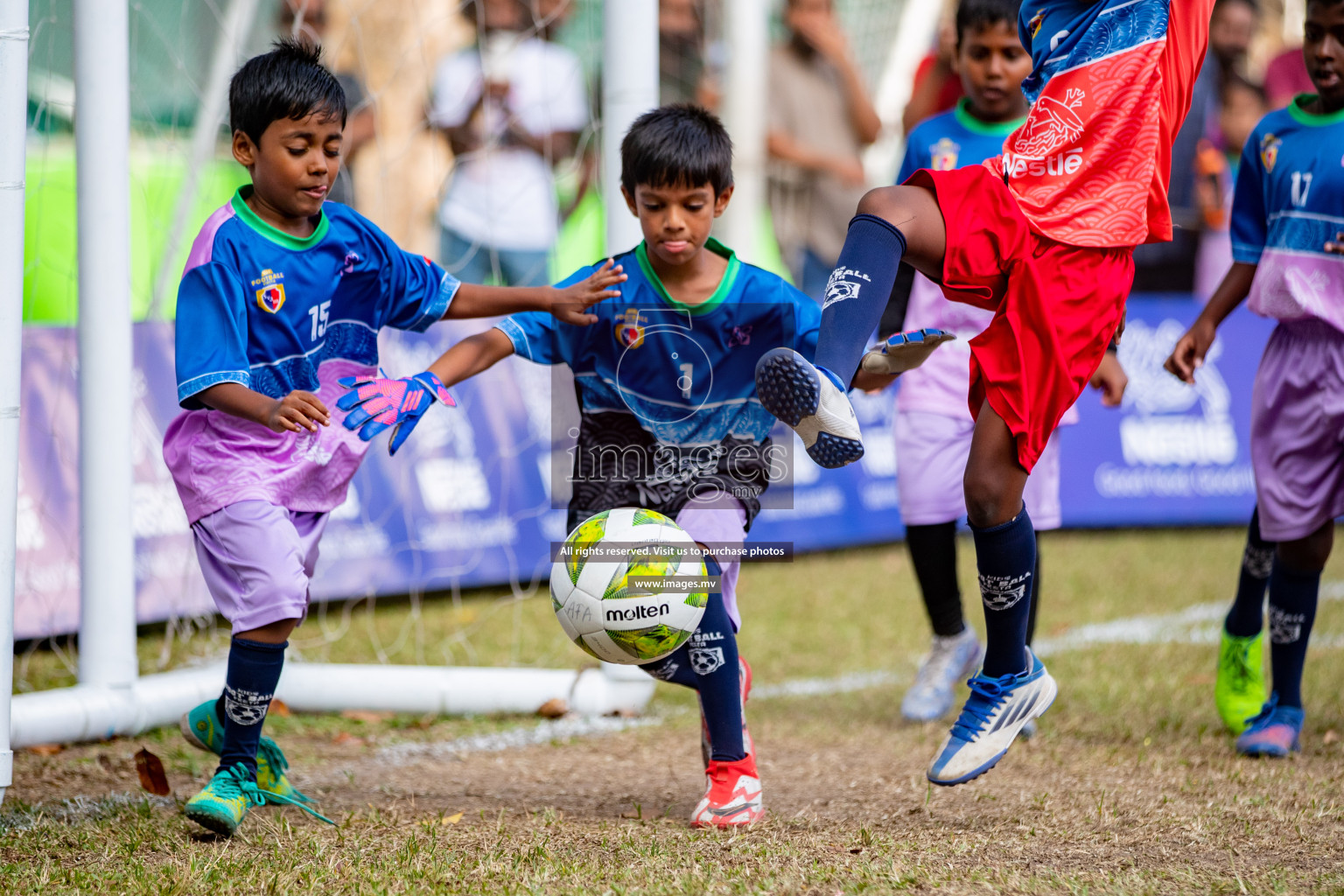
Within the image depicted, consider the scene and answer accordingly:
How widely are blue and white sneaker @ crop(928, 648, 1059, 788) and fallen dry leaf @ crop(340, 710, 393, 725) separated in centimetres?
215

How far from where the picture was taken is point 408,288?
3428 millimetres

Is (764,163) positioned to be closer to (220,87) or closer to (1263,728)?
(220,87)

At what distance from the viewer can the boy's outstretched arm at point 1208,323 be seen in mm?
3998

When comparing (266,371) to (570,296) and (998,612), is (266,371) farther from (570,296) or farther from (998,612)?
(998,612)

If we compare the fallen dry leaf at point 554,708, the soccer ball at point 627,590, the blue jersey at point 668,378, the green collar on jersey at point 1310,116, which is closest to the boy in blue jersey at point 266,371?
the blue jersey at point 668,378

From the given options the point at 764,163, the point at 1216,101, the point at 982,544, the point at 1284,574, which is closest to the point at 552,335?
the point at 982,544

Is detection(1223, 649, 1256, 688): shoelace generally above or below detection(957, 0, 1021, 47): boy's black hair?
below

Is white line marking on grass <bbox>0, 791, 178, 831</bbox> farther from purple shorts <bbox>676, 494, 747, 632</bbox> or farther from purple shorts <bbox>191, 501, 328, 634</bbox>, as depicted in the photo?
purple shorts <bbox>676, 494, 747, 632</bbox>

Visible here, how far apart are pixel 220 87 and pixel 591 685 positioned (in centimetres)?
267

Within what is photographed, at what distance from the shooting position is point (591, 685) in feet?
15.0

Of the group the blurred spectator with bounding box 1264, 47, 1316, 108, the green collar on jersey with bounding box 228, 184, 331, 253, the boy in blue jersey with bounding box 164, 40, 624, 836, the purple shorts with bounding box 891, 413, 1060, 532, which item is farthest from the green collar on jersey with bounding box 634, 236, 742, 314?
the blurred spectator with bounding box 1264, 47, 1316, 108

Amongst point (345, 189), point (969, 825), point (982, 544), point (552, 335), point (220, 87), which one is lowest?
point (969, 825)

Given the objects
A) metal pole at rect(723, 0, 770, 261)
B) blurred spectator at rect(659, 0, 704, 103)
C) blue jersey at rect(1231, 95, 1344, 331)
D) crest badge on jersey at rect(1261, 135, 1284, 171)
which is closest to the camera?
blue jersey at rect(1231, 95, 1344, 331)

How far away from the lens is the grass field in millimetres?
2703
